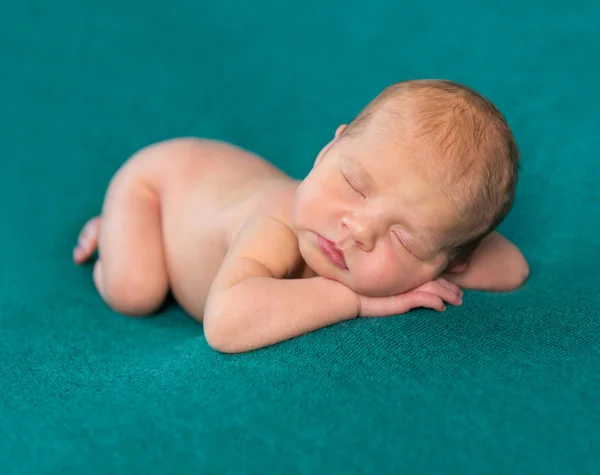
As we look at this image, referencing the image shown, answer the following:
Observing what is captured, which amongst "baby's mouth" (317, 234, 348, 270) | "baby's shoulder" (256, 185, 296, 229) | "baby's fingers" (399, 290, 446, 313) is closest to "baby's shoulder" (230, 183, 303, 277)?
"baby's shoulder" (256, 185, 296, 229)

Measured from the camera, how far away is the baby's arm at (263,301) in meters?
1.22

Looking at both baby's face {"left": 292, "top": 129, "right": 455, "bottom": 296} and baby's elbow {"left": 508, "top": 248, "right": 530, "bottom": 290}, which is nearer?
baby's face {"left": 292, "top": 129, "right": 455, "bottom": 296}

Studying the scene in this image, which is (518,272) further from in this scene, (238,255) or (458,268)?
(238,255)

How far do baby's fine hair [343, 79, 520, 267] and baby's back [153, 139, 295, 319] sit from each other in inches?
13.7

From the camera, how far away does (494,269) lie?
1494 mm

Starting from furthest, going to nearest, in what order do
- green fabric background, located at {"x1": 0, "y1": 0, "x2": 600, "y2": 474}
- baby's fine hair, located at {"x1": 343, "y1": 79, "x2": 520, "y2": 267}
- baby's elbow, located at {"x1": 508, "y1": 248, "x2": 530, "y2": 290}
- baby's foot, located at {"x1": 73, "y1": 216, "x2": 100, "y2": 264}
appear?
baby's foot, located at {"x1": 73, "y1": 216, "x2": 100, "y2": 264}
baby's elbow, located at {"x1": 508, "y1": 248, "x2": 530, "y2": 290}
baby's fine hair, located at {"x1": 343, "y1": 79, "x2": 520, "y2": 267}
green fabric background, located at {"x1": 0, "y1": 0, "x2": 600, "y2": 474}

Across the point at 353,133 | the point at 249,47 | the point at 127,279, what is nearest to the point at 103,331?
the point at 127,279

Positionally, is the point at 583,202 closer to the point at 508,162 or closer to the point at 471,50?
the point at 471,50

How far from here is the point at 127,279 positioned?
1.59 metres

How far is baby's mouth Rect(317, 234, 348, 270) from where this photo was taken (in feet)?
4.14

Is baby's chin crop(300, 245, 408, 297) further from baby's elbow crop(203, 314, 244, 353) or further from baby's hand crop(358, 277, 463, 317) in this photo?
baby's elbow crop(203, 314, 244, 353)

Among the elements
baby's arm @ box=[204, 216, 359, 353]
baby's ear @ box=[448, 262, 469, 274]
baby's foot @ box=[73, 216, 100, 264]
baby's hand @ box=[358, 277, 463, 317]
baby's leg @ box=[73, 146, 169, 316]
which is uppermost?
baby's ear @ box=[448, 262, 469, 274]

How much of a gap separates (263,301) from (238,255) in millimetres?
133

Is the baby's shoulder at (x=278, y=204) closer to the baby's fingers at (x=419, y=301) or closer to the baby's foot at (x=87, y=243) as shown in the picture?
the baby's fingers at (x=419, y=301)
